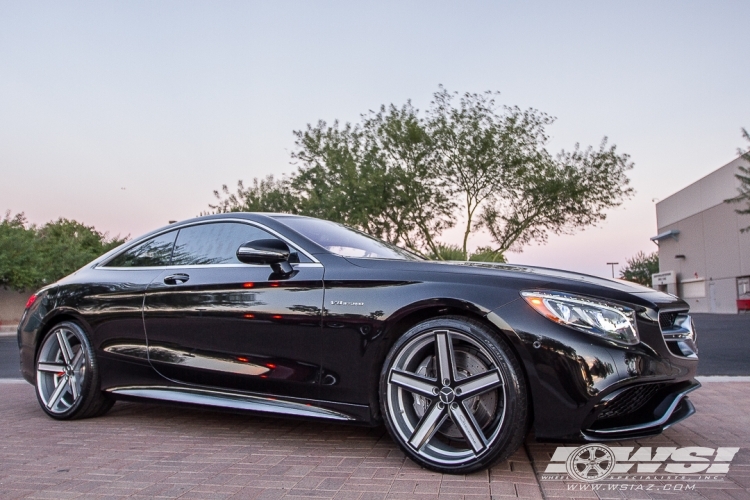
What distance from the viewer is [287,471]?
3434 millimetres

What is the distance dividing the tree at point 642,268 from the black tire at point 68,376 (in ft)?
284

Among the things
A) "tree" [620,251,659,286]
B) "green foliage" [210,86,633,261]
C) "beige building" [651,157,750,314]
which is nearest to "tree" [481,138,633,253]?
"green foliage" [210,86,633,261]

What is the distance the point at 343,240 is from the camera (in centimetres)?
438

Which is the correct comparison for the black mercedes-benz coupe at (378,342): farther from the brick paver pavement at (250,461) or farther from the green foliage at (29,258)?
the green foliage at (29,258)

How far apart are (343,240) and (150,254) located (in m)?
1.56

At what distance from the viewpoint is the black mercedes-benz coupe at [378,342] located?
3137mm

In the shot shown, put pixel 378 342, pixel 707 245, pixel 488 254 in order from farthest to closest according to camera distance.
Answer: pixel 707 245, pixel 488 254, pixel 378 342

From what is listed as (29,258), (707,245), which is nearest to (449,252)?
(29,258)

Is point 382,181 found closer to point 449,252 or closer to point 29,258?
point 449,252

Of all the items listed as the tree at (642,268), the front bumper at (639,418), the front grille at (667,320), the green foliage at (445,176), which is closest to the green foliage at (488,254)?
the green foliage at (445,176)

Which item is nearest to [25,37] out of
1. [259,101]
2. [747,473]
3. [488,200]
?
[259,101]

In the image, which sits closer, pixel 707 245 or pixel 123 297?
pixel 123 297

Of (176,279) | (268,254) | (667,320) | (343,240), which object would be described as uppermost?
(343,240)

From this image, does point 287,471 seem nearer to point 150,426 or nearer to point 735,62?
point 150,426
